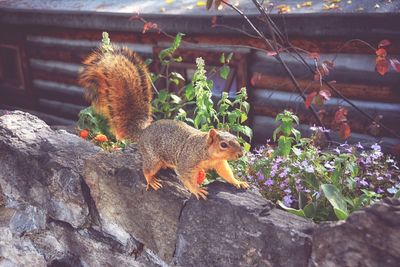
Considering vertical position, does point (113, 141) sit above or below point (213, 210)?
below

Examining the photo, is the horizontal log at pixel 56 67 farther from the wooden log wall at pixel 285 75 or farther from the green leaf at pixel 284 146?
the green leaf at pixel 284 146

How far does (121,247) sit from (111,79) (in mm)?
1000

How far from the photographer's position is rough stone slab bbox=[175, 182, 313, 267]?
1.95 metres

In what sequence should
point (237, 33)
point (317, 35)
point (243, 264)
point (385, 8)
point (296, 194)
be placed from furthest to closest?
1. point (237, 33)
2. point (317, 35)
3. point (385, 8)
4. point (296, 194)
5. point (243, 264)

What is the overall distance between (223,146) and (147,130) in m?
0.60

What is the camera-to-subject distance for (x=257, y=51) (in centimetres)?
471

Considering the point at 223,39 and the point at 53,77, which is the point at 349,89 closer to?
the point at 223,39

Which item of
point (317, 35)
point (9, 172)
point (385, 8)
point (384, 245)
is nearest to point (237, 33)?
point (317, 35)

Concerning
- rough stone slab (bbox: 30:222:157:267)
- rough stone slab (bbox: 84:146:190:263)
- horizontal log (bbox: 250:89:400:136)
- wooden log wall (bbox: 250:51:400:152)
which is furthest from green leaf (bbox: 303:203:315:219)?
horizontal log (bbox: 250:89:400:136)

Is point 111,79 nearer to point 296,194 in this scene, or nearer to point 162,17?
point 296,194

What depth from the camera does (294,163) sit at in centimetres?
278

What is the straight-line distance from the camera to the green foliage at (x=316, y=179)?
2402mm

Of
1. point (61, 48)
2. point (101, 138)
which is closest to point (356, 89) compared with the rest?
point (101, 138)

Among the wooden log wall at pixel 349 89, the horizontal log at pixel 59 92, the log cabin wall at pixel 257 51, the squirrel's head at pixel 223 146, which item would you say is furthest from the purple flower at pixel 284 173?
the horizontal log at pixel 59 92
